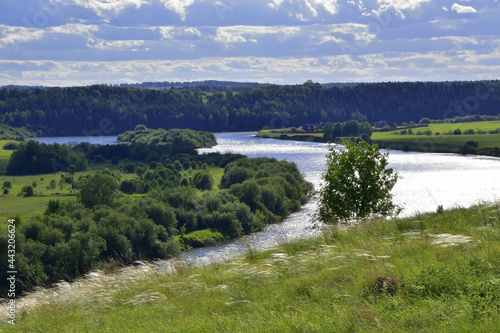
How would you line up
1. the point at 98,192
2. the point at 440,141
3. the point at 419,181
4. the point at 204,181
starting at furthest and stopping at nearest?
the point at 440,141 < the point at 204,181 < the point at 419,181 < the point at 98,192

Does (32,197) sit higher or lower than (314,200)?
lower

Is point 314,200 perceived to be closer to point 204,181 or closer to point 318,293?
point 204,181

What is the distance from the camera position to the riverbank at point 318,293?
7488mm

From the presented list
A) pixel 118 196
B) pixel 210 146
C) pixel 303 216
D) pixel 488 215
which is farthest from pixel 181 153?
pixel 488 215

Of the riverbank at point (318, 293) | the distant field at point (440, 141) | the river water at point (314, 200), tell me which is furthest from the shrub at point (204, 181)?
the riverbank at point (318, 293)

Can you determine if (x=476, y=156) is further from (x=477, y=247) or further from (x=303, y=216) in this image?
(x=477, y=247)

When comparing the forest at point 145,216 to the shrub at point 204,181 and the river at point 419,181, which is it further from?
the river at point 419,181

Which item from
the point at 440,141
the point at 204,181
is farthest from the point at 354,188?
the point at 440,141

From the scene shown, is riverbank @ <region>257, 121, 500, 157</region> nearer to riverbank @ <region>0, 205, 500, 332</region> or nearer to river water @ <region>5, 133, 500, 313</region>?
river water @ <region>5, 133, 500, 313</region>

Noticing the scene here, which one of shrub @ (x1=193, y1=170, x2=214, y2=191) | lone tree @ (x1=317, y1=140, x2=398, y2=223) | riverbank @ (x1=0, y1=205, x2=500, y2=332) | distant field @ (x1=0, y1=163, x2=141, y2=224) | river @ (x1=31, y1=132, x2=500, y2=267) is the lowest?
distant field @ (x1=0, y1=163, x2=141, y2=224)

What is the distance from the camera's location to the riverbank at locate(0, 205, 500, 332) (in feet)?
24.6

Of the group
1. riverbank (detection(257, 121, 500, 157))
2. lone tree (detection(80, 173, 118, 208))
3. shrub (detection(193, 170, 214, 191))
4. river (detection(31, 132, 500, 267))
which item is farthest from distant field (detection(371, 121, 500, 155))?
lone tree (detection(80, 173, 118, 208))

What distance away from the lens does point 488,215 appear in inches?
549

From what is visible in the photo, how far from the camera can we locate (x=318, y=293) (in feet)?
29.2
